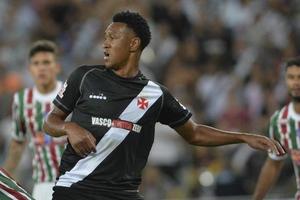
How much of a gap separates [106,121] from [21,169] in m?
7.26

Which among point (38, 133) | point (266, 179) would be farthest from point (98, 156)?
point (38, 133)

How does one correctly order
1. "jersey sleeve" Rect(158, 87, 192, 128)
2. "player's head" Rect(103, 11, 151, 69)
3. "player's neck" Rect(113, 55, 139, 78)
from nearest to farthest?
"player's head" Rect(103, 11, 151, 69), "player's neck" Rect(113, 55, 139, 78), "jersey sleeve" Rect(158, 87, 192, 128)

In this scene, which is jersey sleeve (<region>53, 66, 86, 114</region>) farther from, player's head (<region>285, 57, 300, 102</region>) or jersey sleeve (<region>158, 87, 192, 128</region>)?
player's head (<region>285, 57, 300, 102</region>)

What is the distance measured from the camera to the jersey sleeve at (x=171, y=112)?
21.1 feet

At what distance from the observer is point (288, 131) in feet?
26.6

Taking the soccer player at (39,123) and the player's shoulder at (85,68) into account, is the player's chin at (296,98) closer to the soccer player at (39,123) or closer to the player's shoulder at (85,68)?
the soccer player at (39,123)

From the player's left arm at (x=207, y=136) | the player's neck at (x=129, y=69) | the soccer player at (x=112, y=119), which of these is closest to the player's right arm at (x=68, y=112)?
the soccer player at (x=112, y=119)

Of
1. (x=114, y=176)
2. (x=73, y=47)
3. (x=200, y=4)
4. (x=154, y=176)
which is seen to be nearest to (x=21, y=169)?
(x=154, y=176)

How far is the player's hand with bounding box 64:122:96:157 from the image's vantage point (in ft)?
19.0

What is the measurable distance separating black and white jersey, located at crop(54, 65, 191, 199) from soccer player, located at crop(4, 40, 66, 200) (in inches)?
97.1

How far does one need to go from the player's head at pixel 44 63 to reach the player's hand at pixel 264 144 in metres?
3.12

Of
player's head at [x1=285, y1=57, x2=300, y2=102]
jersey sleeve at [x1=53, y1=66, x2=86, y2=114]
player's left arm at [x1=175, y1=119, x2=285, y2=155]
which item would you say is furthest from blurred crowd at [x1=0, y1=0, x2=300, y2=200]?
jersey sleeve at [x1=53, y1=66, x2=86, y2=114]

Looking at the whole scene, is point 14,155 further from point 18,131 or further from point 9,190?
point 9,190

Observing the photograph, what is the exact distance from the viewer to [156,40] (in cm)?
1452
